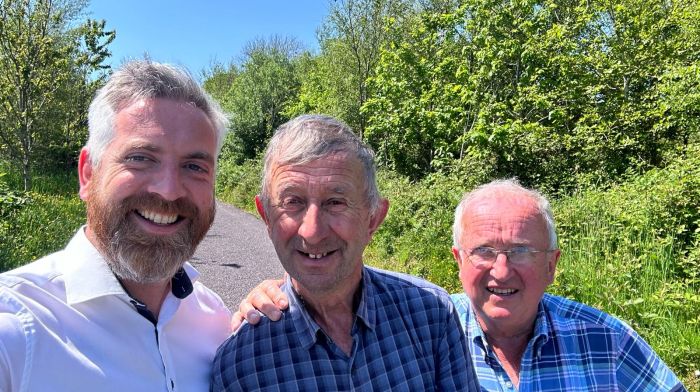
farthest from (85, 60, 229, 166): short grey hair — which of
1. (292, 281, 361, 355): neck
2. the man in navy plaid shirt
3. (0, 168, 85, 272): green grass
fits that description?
(0, 168, 85, 272): green grass

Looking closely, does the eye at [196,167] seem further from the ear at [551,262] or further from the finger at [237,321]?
the ear at [551,262]

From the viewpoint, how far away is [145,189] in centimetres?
167

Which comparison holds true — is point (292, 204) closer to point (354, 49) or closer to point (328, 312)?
point (328, 312)

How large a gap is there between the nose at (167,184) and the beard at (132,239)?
3cm

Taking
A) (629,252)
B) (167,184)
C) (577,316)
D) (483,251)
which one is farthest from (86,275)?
(629,252)

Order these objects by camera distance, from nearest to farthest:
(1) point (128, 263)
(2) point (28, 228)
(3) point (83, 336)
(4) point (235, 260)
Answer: (3) point (83, 336) → (1) point (128, 263) → (2) point (28, 228) → (4) point (235, 260)

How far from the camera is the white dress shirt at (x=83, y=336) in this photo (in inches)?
54.3

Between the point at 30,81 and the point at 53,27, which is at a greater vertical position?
the point at 53,27

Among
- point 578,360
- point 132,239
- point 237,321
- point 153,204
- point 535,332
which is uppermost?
point 153,204

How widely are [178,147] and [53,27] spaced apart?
14.2m

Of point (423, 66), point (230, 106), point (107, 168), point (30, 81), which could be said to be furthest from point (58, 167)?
point (107, 168)

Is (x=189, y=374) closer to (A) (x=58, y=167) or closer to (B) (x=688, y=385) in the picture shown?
(B) (x=688, y=385)

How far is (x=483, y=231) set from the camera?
2328 mm

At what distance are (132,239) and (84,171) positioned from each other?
0.35 metres
